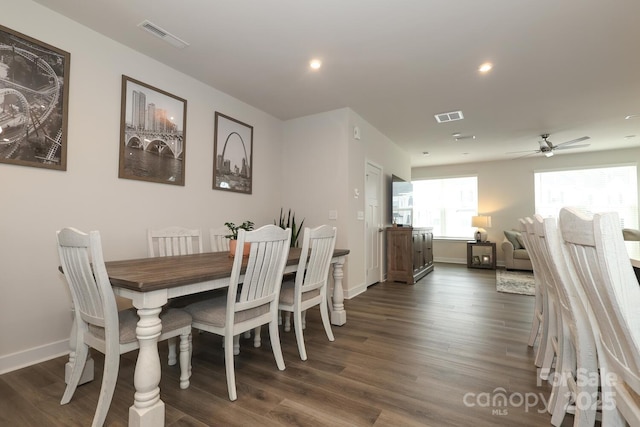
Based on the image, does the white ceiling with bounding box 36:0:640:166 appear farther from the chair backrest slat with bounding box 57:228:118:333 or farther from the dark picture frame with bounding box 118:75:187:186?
the chair backrest slat with bounding box 57:228:118:333

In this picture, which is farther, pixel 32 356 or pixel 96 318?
pixel 32 356

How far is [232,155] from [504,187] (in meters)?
6.58

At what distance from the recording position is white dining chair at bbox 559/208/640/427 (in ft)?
2.60

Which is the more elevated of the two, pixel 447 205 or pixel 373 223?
pixel 447 205

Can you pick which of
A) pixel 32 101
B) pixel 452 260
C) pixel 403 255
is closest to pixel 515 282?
pixel 403 255

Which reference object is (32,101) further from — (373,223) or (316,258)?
(373,223)

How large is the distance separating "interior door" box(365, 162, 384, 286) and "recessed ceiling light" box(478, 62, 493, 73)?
2.01m

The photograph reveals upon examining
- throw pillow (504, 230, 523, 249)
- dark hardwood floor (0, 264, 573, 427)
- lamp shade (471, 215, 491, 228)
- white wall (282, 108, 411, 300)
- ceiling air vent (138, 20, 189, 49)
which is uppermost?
ceiling air vent (138, 20, 189, 49)

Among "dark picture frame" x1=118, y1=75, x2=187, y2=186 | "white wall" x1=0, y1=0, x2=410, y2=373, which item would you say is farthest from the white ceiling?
"dark picture frame" x1=118, y1=75, x2=187, y2=186

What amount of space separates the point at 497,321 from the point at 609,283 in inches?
109

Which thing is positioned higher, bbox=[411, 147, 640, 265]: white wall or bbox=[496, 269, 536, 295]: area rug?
bbox=[411, 147, 640, 265]: white wall

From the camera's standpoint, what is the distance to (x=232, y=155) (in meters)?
3.80

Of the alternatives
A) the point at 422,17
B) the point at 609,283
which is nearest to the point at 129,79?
the point at 422,17

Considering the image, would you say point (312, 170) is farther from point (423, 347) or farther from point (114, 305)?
point (114, 305)
